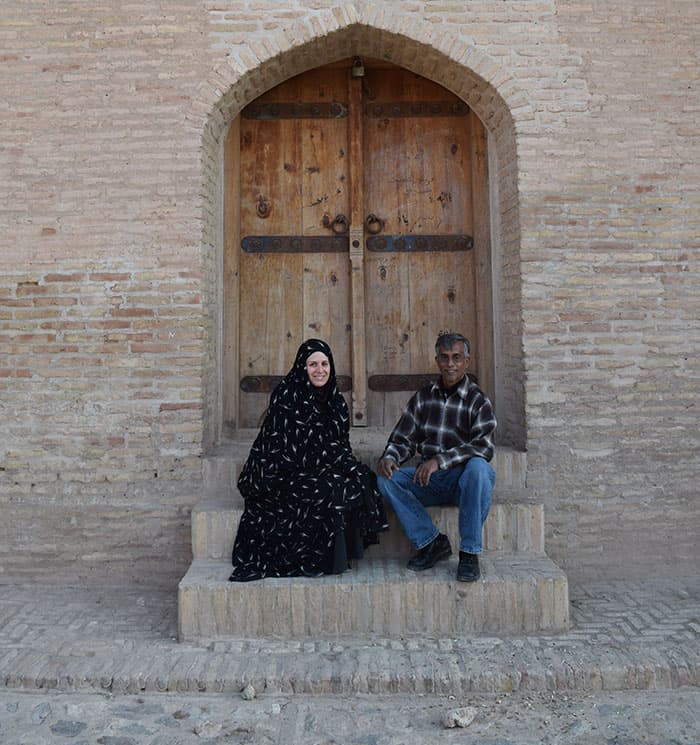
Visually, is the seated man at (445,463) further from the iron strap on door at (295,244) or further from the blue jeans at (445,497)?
the iron strap on door at (295,244)

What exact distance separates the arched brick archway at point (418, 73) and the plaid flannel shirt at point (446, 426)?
2.27ft

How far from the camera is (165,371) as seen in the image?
4.46 metres

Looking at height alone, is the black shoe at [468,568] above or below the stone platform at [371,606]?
above

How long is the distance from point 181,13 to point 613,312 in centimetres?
320

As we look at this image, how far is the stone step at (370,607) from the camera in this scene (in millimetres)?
3633

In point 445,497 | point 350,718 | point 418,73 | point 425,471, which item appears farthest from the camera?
point 418,73

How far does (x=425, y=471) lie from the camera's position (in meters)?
3.77

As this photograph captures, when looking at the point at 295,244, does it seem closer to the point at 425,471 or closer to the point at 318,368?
the point at 318,368

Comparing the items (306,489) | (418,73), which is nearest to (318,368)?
(306,489)

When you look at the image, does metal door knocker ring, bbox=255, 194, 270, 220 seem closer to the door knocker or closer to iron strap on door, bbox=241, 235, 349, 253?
iron strap on door, bbox=241, 235, 349, 253

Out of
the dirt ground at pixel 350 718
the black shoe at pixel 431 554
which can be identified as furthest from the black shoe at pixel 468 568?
the dirt ground at pixel 350 718

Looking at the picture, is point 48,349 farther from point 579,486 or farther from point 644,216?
point 644,216

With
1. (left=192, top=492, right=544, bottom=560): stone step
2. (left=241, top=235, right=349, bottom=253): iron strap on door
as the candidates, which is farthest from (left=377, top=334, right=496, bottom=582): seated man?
(left=241, top=235, right=349, bottom=253): iron strap on door

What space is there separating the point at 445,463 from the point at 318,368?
0.83 meters
